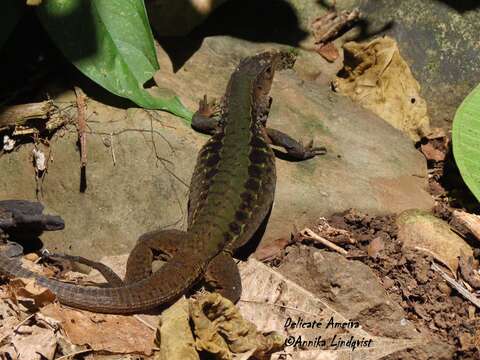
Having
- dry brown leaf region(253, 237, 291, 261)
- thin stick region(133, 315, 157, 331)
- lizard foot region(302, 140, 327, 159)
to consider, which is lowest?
thin stick region(133, 315, 157, 331)

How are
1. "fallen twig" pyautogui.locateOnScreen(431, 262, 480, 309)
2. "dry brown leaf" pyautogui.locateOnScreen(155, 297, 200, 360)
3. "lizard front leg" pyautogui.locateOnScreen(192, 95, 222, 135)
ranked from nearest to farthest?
"dry brown leaf" pyautogui.locateOnScreen(155, 297, 200, 360) → "fallen twig" pyautogui.locateOnScreen(431, 262, 480, 309) → "lizard front leg" pyautogui.locateOnScreen(192, 95, 222, 135)

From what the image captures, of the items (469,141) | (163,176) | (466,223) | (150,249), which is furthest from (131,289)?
(469,141)

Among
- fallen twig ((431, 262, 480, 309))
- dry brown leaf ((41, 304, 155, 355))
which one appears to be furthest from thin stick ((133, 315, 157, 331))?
fallen twig ((431, 262, 480, 309))

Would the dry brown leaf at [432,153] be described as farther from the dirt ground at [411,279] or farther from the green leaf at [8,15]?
the green leaf at [8,15]

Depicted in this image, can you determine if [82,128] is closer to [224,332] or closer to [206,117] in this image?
[206,117]

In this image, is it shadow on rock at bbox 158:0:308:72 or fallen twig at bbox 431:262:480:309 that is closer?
fallen twig at bbox 431:262:480:309

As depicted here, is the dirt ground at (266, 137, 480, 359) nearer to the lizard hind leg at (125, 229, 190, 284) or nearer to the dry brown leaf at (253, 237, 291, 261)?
the dry brown leaf at (253, 237, 291, 261)
